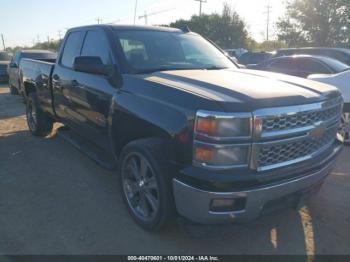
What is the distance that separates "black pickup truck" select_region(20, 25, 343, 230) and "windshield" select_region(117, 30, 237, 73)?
0.05 ft

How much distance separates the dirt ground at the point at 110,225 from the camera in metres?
3.27

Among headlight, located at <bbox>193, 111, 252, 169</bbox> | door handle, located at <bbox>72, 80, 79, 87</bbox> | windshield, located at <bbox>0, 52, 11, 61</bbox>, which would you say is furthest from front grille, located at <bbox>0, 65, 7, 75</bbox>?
headlight, located at <bbox>193, 111, 252, 169</bbox>

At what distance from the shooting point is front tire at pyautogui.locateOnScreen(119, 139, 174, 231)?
10.1ft

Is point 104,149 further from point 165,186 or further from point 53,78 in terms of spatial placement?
point 53,78

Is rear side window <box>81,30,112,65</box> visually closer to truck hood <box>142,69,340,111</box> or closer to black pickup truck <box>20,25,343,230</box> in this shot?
black pickup truck <box>20,25,343,230</box>

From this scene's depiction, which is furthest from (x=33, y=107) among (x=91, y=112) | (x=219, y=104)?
(x=219, y=104)

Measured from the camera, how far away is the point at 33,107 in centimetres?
688

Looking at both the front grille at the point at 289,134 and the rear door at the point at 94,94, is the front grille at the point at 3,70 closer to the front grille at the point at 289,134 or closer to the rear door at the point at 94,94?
the rear door at the point at 94,94

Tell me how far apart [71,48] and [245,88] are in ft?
10.6

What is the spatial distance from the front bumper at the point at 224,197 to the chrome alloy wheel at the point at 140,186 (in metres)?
0.37

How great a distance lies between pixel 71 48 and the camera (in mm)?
5375

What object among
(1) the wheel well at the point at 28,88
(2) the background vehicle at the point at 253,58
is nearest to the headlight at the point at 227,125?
(1) the wheel well at the point at 28,88

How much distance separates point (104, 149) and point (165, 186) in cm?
156

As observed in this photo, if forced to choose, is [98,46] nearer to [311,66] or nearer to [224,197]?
[224,197]
